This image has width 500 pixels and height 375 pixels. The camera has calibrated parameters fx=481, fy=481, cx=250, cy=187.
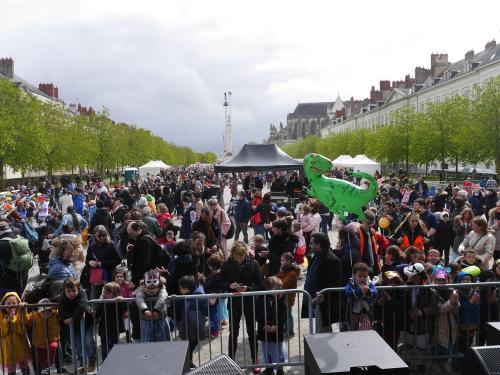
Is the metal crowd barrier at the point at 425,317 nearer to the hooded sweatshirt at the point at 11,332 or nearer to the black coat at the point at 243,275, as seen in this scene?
the black coat at the point at 243,275

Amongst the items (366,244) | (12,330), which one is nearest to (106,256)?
(12,330)

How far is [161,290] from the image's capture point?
18.7 ft

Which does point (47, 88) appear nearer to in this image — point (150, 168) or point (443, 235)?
point (150, 168)

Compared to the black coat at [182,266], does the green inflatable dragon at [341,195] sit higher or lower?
higher

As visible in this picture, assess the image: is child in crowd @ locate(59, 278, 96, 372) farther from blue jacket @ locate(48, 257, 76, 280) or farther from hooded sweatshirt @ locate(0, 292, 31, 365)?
blue jacket @ locate(48, 257, 76, 280)

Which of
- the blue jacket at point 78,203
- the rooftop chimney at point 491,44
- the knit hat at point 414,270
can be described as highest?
the rooftop chimney at point 491,44

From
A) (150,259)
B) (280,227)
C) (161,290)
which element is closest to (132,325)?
(161,290)

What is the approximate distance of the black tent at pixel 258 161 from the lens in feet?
54.5

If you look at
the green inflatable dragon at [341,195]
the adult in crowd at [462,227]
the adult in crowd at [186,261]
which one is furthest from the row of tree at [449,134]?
the adult in crowd at [186,261]

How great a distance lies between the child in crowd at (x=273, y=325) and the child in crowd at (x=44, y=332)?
94.3 inches

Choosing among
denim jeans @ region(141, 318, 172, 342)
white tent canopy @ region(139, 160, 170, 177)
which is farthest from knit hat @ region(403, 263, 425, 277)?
white tent canopy @ region(139, 160, 170, 177)

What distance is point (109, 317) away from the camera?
590 cm

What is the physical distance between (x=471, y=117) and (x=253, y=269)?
106 ft

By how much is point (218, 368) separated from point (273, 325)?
8.59 feet
